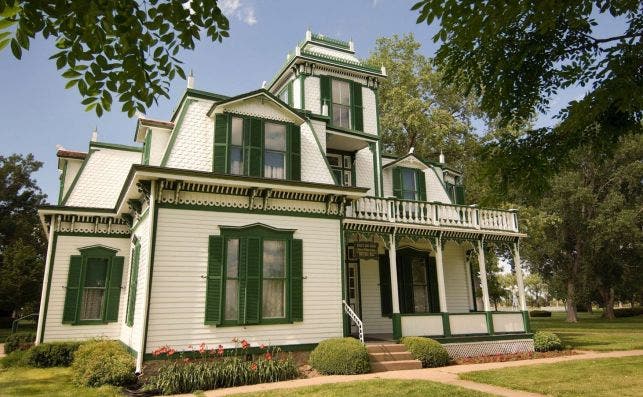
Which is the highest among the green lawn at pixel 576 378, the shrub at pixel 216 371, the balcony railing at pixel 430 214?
the balcony railing at pixel 430 214

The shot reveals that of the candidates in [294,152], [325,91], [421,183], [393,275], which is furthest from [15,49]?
[421,183]

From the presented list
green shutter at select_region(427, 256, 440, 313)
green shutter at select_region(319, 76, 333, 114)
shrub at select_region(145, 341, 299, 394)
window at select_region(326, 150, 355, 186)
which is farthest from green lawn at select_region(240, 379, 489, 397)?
green shutter at select_region(319, 76, 333, 114)

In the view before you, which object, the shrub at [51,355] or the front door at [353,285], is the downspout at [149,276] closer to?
the shrub at [51,355]

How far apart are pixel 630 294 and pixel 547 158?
5065cm

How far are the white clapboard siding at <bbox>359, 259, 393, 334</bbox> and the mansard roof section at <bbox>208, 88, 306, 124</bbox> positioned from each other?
675cm

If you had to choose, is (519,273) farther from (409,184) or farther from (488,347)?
(409,184)

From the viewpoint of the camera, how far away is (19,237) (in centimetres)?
4016

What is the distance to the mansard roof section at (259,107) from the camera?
13680 millimetres

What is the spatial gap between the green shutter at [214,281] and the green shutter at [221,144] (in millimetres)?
2178

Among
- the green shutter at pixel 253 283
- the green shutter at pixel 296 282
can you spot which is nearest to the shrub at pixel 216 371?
the green shutter at pixel 253 283

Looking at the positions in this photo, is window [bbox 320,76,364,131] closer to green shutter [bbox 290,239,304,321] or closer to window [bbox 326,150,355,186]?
window [bbox 326,150,355,186]

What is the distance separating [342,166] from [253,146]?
5.38 m

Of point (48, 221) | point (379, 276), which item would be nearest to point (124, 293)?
point (48, 221)

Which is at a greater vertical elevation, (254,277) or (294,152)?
(294,152)
